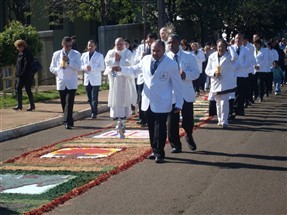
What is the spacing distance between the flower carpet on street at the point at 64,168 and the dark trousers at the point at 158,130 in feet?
1.23

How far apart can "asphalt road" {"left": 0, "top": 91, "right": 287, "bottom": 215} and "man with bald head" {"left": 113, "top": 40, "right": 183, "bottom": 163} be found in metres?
0.47

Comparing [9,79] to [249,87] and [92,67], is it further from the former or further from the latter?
[249,87]

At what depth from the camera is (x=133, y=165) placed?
10.6m

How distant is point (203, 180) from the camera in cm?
938

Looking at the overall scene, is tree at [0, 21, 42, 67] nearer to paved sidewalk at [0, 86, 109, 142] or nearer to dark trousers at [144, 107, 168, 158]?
paved sidewalk at [0, 86, 109, 142]

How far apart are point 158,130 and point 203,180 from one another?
160 cm

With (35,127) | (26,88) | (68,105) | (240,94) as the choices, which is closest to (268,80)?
(240,94)

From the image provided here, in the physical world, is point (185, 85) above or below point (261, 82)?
above

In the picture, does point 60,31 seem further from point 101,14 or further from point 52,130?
point 52,130

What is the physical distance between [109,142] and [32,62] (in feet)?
20.4

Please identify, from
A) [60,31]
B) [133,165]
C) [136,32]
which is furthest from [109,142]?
[60,31]

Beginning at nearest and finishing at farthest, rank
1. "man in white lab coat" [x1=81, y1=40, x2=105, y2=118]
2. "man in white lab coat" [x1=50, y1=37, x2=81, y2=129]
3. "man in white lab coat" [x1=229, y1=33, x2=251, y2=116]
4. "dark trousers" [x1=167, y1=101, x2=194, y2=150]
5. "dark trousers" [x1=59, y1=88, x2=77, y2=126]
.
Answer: "dark trousers" [x1=167, y1=101, x2=194, y2=150], "dark trousers" [x1=59, y1=88, x2=77, y2=126], "man in white lab coat" [x1=50, y1=37, x2=81, y2=129], "man in white lab coat" [x1=81, y1=40, x2=105, y2=118], "man in white lab coat" [x1=229, y1=33, x2=251, y2=116]

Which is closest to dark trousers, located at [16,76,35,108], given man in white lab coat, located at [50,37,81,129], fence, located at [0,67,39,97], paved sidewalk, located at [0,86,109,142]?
paved sidewalk, located at [0,86,109,142]

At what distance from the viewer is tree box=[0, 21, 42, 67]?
21.1 m
